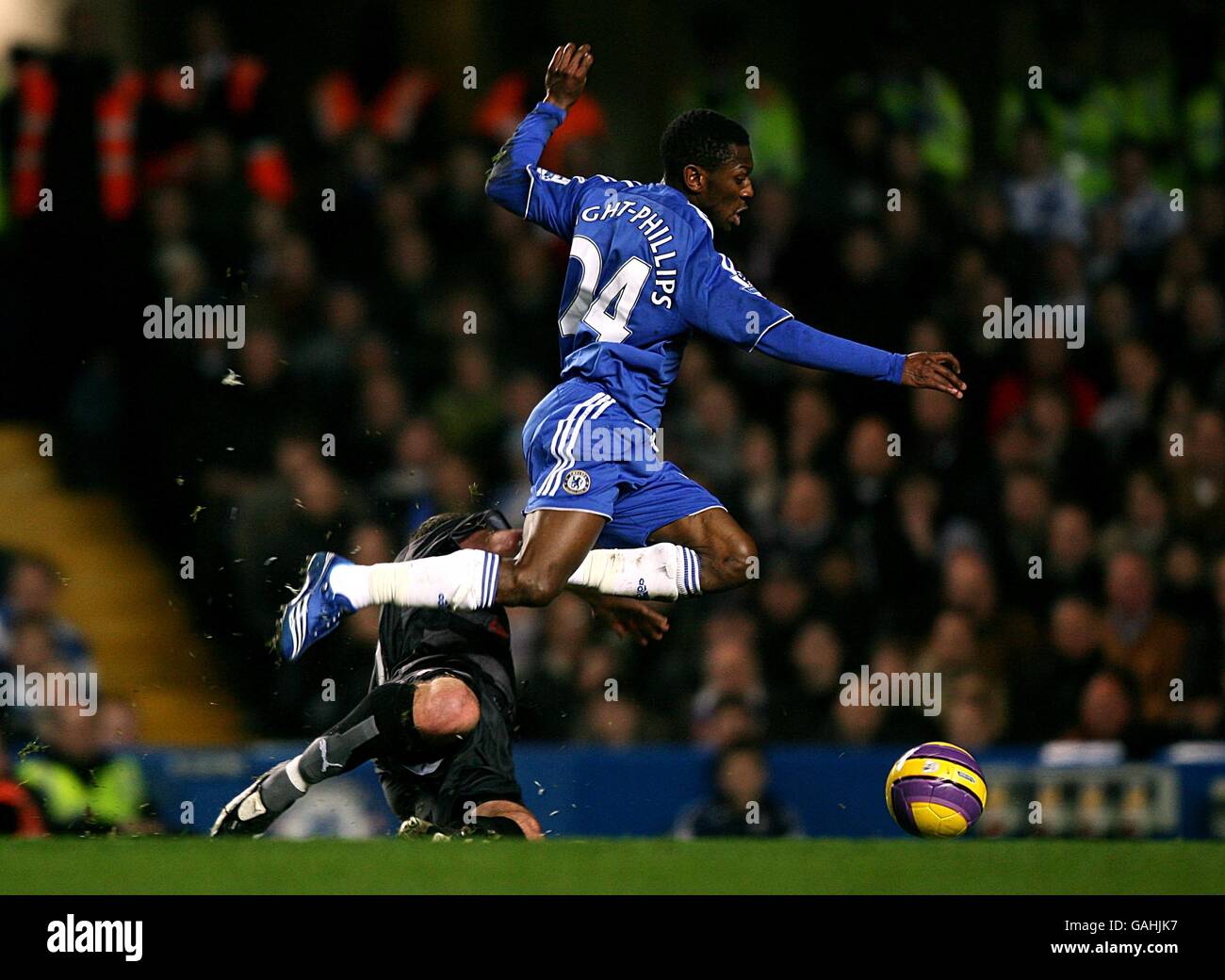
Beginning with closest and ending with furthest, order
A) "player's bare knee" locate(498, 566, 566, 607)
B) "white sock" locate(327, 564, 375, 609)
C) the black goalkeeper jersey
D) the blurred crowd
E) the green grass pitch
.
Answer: the green grass pitch < "player's bare knee" locate(498, 566, 566, 607) < "white sock" locate(327, 564, 375, 609) < the black goalkeeper jersey < the blurred crowd

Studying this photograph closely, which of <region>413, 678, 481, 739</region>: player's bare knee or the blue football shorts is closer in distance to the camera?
<region>413, 678, 481, 739</region>: player's bare knee

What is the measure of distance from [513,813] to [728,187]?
230 centimetres

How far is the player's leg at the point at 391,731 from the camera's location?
6.02m

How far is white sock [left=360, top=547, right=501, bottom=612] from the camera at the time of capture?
20.0ft

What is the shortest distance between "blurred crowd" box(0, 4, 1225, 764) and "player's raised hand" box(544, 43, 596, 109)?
204 centimetres

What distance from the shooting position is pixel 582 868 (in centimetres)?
521

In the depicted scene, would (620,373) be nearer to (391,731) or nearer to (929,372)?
(929,372)

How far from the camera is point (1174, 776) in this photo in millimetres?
8516

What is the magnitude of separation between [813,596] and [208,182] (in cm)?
394

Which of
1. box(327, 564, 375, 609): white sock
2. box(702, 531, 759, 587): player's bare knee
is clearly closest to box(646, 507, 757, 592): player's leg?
box(702, 531, 759, 587): player's bare knee

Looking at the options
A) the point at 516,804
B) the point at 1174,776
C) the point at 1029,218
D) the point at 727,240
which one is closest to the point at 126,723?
the point at 516,804

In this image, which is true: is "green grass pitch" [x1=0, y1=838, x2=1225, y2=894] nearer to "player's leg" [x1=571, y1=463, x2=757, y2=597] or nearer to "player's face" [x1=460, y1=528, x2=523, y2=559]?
"player's leg" [x1=571, y1=463, x2=757, y2=597]

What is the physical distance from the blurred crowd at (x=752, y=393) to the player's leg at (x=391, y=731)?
169 cm

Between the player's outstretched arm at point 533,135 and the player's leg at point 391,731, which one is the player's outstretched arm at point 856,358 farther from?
the player's leg at point 391,731
